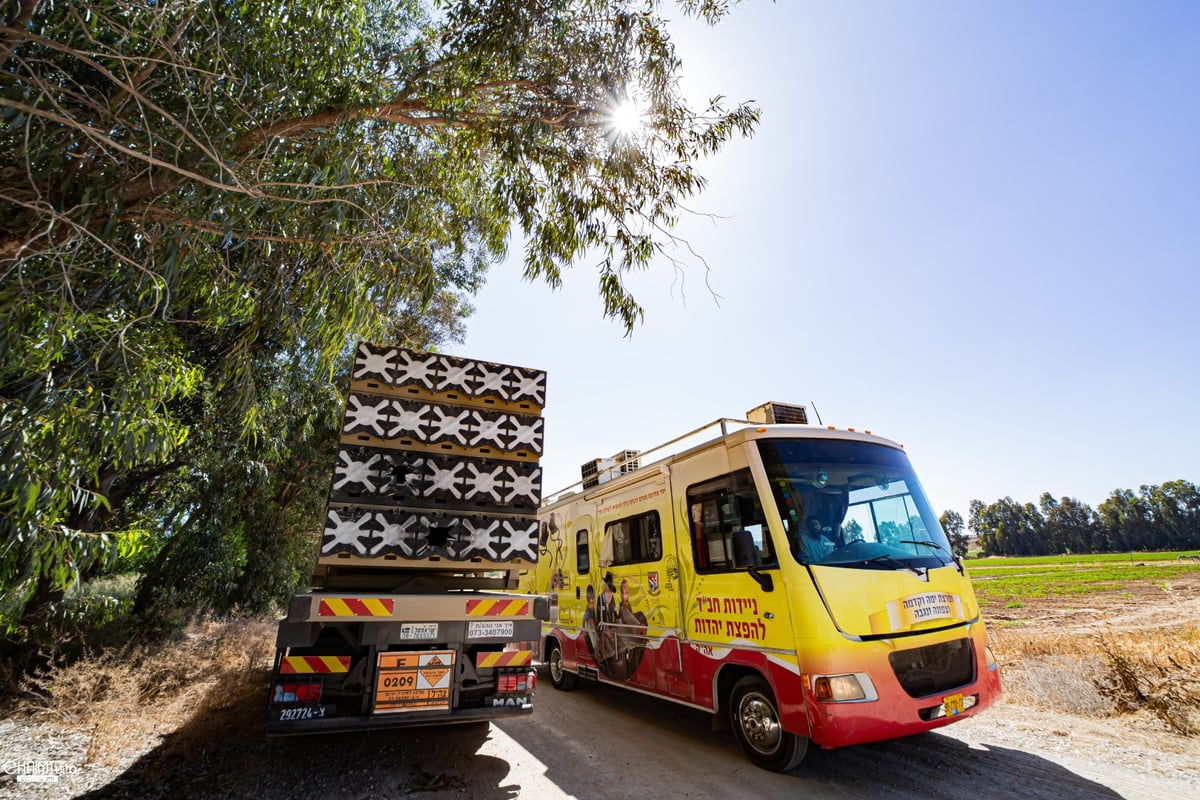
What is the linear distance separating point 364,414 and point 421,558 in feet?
4.56

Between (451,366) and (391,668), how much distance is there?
2652mm

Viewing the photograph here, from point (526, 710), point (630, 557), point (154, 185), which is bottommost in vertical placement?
point (526, 710)

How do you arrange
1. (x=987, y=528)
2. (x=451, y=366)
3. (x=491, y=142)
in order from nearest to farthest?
1. (x=451, y=366)
2. (x=491, y=142)
3. (x=987, y=528)

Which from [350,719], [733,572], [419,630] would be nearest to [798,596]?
[733,572]

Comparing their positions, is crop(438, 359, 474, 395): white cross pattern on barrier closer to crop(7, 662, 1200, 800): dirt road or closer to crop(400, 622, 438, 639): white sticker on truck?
crop(400, 622, 438, 639): white sticker on truck

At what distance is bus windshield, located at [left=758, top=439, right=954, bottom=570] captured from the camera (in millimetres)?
4562

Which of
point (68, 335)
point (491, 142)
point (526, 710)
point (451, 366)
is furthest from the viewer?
point (491, 142)

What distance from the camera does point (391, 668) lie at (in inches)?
159

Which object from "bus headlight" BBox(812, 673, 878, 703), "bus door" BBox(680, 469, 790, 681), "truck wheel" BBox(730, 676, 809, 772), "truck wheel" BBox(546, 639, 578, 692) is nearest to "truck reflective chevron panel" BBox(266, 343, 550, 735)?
"bus door" BBox(680, 469, 790, 681)

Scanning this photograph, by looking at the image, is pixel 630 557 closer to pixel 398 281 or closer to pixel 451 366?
pixel 451 366

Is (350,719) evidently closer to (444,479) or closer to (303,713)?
(303,713)

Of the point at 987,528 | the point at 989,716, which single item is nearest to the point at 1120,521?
the point at 987,528

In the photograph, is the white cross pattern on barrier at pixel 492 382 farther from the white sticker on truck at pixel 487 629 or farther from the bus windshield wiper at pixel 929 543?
the bus windshield wiper at pixel 929 543

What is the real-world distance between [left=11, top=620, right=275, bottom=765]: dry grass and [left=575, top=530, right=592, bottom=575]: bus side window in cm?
432
